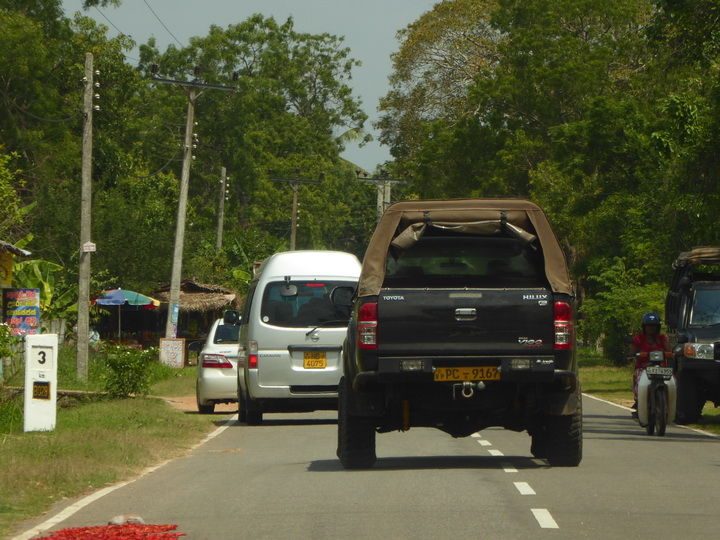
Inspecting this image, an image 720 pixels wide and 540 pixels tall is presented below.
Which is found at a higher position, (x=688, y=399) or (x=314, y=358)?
(x=314, y=358)

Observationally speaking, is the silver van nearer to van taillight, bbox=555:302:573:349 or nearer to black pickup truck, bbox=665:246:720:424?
black pickup truck, bbox=665:246:720:424

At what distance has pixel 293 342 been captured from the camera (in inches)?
758

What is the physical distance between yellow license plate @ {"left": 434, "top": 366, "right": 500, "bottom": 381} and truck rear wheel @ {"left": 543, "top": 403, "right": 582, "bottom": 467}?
1252mm

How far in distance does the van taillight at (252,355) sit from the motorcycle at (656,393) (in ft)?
17.9

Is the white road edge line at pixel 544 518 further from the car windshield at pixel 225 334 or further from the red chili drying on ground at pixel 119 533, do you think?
the car windshield at pixel 225 334

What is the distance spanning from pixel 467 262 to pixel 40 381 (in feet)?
23.3

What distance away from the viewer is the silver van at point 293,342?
755 inches

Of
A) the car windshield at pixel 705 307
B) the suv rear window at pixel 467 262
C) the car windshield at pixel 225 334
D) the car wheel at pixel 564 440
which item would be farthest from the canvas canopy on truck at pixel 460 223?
the car windshield at pixel 225 334

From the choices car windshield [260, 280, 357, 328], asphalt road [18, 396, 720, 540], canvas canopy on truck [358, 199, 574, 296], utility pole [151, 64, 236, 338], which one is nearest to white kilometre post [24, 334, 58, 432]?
asphalt road [18, 396, 720, 540]

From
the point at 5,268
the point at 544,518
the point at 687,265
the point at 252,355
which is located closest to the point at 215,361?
the point at 252,355

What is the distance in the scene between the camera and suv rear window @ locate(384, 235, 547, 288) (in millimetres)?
12594

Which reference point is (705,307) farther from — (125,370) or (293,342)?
(125,370)

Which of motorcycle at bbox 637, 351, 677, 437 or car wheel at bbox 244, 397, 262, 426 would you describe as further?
car wheel at bbox 244, 397, 262, 426

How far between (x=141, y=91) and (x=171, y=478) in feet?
214
